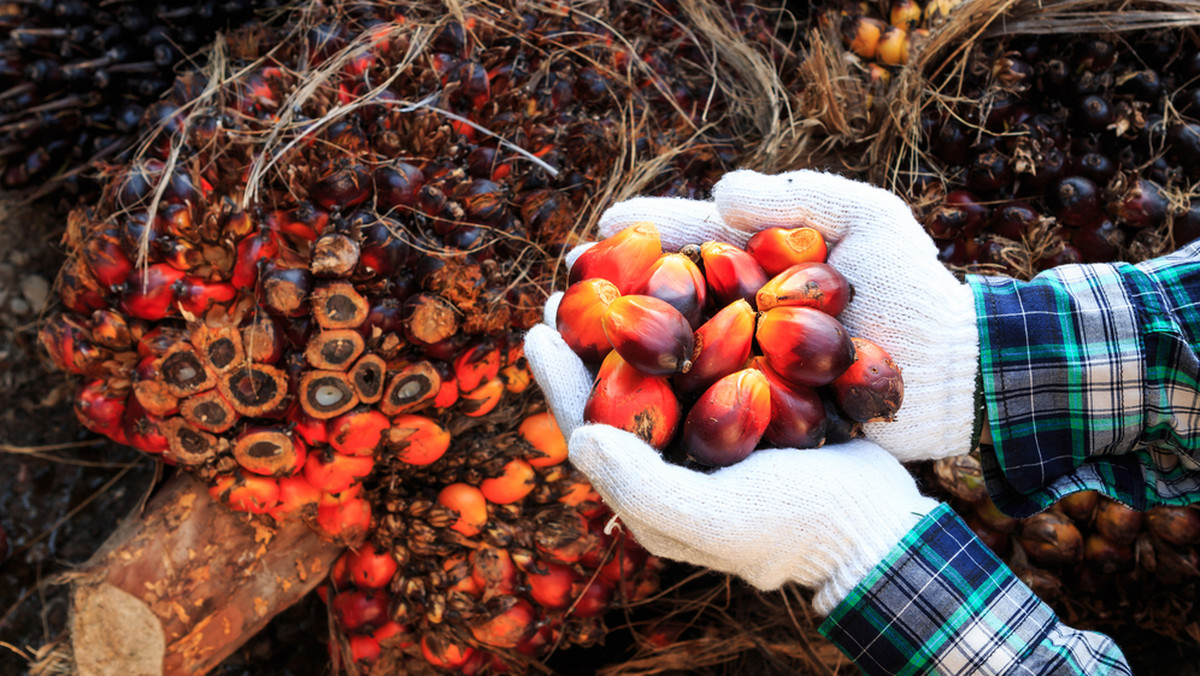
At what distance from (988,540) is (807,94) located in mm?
1206

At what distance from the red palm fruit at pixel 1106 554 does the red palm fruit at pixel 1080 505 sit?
56 millimetres

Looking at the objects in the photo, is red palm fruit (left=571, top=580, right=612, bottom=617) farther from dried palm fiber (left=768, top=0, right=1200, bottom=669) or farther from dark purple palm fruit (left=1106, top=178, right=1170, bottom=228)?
dark purple palm fruit (left=1106, top=178, right=1170, bottom=228)

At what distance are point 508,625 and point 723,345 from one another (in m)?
1.02

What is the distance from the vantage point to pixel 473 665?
6.44ft

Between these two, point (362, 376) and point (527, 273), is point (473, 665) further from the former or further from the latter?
point (527, 273)

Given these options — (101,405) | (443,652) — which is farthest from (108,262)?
(443,652)

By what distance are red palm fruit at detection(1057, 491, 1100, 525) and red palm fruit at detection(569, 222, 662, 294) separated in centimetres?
124

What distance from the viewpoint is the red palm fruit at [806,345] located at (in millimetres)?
1165

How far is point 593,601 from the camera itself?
1953 mm

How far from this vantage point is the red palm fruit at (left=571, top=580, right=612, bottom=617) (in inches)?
76.5

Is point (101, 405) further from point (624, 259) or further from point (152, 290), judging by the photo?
point (624, 259)

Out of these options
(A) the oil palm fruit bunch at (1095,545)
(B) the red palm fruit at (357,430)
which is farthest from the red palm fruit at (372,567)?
(A) the oil palm fruit bunch at (1095,545)

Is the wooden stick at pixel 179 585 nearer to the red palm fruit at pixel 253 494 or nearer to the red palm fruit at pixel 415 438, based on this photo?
the red palm fruit at pixel 253 494

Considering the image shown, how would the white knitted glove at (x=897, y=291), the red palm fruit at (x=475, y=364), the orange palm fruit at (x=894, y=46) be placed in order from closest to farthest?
the white knitted glove at (x=897, y=291) → the red palm fruit at (x=475, y=364) → the orange palm fruit at (x=894, y=46)
